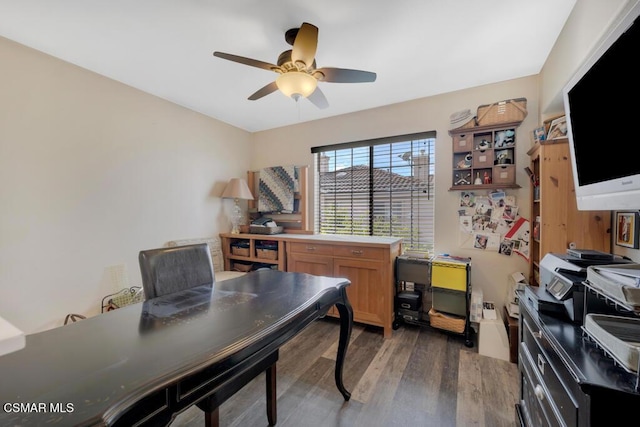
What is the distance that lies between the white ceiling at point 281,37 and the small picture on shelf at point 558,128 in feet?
1.94

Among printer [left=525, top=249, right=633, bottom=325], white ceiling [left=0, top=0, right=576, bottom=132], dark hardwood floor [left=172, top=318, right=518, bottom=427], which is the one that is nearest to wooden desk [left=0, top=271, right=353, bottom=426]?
dark hardwood floor [left=172, top=318, right=518, bottom=427]

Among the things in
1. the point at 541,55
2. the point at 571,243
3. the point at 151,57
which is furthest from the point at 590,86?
the point at 151,57

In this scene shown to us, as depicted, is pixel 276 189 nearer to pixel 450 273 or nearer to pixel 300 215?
pixel 300 215

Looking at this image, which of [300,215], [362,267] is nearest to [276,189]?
[300,215]

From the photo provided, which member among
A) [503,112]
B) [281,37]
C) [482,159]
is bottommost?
[482,159]

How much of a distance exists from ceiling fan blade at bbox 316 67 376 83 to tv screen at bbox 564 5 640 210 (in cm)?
107

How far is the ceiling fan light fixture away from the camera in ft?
5.58

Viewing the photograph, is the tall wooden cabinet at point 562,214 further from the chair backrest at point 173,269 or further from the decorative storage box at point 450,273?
the chair backrest at point 173,269

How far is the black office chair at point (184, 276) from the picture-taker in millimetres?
1396

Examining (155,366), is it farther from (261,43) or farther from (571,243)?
(571,243)

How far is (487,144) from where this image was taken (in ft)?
8.16

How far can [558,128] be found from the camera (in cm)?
186

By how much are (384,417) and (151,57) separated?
3.11 m

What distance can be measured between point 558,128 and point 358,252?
185cm
